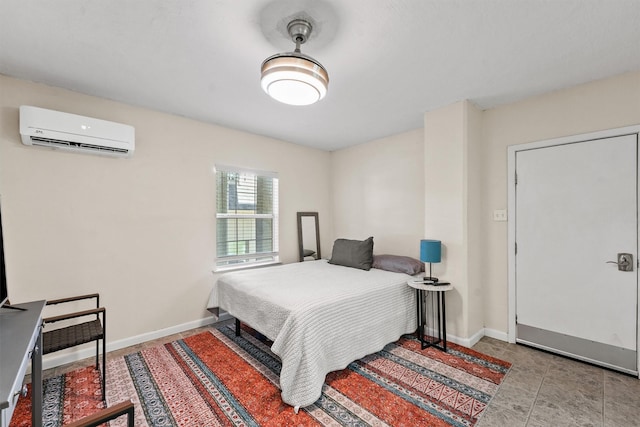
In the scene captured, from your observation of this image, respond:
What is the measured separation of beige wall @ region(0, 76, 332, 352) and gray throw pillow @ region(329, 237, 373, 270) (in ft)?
5.41

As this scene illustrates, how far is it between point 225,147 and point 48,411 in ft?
9.54

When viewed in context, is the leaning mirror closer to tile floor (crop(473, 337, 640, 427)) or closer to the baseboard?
the baseboard

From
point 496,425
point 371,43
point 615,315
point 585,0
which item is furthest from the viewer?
point 615,315

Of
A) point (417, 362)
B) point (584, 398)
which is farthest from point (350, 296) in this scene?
point (584, 398)

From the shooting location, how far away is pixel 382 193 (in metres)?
4.27

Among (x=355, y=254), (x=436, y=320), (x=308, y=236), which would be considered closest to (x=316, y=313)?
(x=355, y=254)

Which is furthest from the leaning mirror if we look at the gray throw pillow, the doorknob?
the doorknob

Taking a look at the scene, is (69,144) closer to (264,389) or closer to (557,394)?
(264,389)

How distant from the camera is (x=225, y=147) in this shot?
3.68 meters

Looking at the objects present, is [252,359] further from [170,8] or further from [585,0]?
[585,0]

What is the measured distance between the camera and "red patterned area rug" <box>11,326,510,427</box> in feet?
6.22

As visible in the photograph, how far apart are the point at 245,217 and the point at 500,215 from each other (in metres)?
3.14

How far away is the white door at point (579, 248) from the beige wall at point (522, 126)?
0.15m

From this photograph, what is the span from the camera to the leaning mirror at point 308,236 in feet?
14.8
